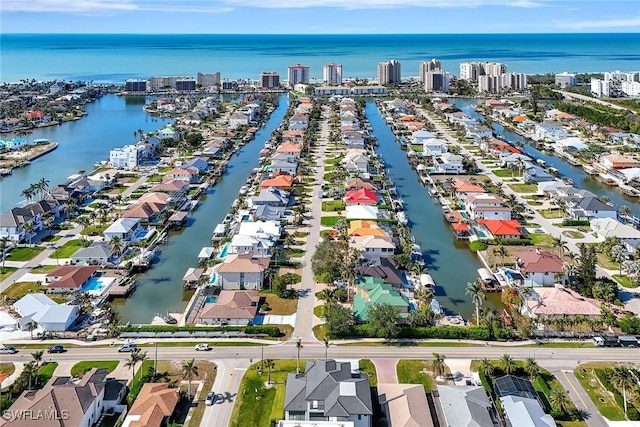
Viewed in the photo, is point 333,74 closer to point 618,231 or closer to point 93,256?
point 618,231

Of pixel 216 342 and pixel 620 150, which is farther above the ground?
pixel 620 150

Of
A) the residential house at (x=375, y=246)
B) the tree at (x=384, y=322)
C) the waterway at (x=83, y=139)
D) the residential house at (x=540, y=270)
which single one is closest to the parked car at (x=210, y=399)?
the tree at (x=384, y=322)

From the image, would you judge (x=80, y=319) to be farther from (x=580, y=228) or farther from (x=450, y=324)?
(x=580, y=228)

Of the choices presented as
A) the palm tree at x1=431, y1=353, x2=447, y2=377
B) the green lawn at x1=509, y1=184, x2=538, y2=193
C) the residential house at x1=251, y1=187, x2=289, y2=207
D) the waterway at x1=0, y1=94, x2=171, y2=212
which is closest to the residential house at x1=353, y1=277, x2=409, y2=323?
the palm tree at x1=431, y1=353, x2=447, y2=377

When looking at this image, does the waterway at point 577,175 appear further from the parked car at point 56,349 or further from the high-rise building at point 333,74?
the high-rise building at point 333,74

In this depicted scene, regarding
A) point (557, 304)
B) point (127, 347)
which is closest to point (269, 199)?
point (127, 347)

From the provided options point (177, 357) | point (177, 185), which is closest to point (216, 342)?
point (177, 357)
